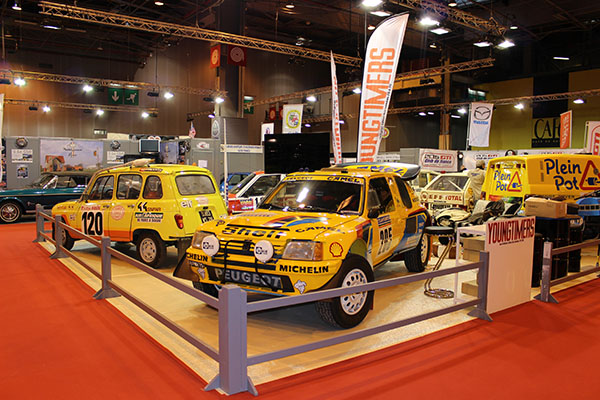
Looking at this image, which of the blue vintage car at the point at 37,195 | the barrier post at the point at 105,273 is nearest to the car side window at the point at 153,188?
the barrier post at the point at 105,273

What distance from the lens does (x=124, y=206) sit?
8.95 meters

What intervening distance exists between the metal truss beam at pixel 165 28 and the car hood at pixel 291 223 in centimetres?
1575

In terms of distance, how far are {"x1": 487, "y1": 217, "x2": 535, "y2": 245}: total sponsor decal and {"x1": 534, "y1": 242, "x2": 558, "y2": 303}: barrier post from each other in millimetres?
299

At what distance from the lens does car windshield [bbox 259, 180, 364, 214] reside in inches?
248

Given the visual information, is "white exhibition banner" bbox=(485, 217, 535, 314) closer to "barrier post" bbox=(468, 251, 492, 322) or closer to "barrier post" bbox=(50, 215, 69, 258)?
"barrier post" bbox=(468, 251, 492, 322)

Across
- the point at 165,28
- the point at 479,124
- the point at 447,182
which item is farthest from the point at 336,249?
the point at 479,124

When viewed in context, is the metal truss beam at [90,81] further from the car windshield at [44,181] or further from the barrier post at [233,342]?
the barrier post at [233,342]

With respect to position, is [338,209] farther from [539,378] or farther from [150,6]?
[150,6]

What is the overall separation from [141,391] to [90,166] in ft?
56.3

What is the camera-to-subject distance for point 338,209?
6.25 meters

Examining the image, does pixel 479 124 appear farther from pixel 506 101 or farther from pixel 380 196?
pixel 380 196

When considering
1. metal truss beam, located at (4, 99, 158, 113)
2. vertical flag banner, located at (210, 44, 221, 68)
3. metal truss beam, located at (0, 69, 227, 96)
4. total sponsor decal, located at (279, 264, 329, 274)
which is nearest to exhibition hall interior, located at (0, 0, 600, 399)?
total sponsor decal, located at (279, 264, 329, 274)

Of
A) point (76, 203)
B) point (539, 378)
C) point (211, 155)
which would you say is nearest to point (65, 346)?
point (539, 378)

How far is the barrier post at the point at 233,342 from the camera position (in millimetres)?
3721
